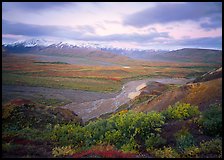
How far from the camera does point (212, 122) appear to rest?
13.0 m

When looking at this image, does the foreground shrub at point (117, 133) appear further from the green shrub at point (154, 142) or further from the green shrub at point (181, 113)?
the green shrub at point (181, 113)

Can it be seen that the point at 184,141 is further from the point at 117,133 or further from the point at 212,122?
the point at 117,133

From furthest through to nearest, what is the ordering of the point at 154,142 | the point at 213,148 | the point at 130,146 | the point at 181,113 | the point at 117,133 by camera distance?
the point at 181,113
the point at 117,133
the point at 154,142
the point at 130,146
the point at 213,148

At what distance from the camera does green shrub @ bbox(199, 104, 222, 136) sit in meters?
12.9

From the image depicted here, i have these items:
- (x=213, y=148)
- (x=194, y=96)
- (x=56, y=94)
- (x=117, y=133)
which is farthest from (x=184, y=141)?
(x=56, y=94)

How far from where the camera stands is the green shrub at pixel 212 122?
12.9 m

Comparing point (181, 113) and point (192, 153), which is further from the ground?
point (181, 113)

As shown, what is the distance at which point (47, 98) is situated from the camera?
46.2 metres

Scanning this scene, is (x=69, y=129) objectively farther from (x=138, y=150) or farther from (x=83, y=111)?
(x=83, y=111)

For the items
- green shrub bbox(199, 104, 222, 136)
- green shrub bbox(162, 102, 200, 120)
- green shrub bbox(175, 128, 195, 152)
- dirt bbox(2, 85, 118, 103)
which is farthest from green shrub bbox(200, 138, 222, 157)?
dirt bbox(2, 85, 118, 103)

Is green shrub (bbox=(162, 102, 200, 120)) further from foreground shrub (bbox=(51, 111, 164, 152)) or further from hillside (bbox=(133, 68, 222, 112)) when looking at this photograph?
hillside (bbox=(133, 68, 222, 112))

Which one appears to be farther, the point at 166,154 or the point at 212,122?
the point at 212,122

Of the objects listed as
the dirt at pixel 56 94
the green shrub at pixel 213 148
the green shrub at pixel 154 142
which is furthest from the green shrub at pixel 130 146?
the dirt at pixel 56 94

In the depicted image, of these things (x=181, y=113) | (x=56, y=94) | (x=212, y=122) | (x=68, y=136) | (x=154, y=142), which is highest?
(x=212, y=122)
